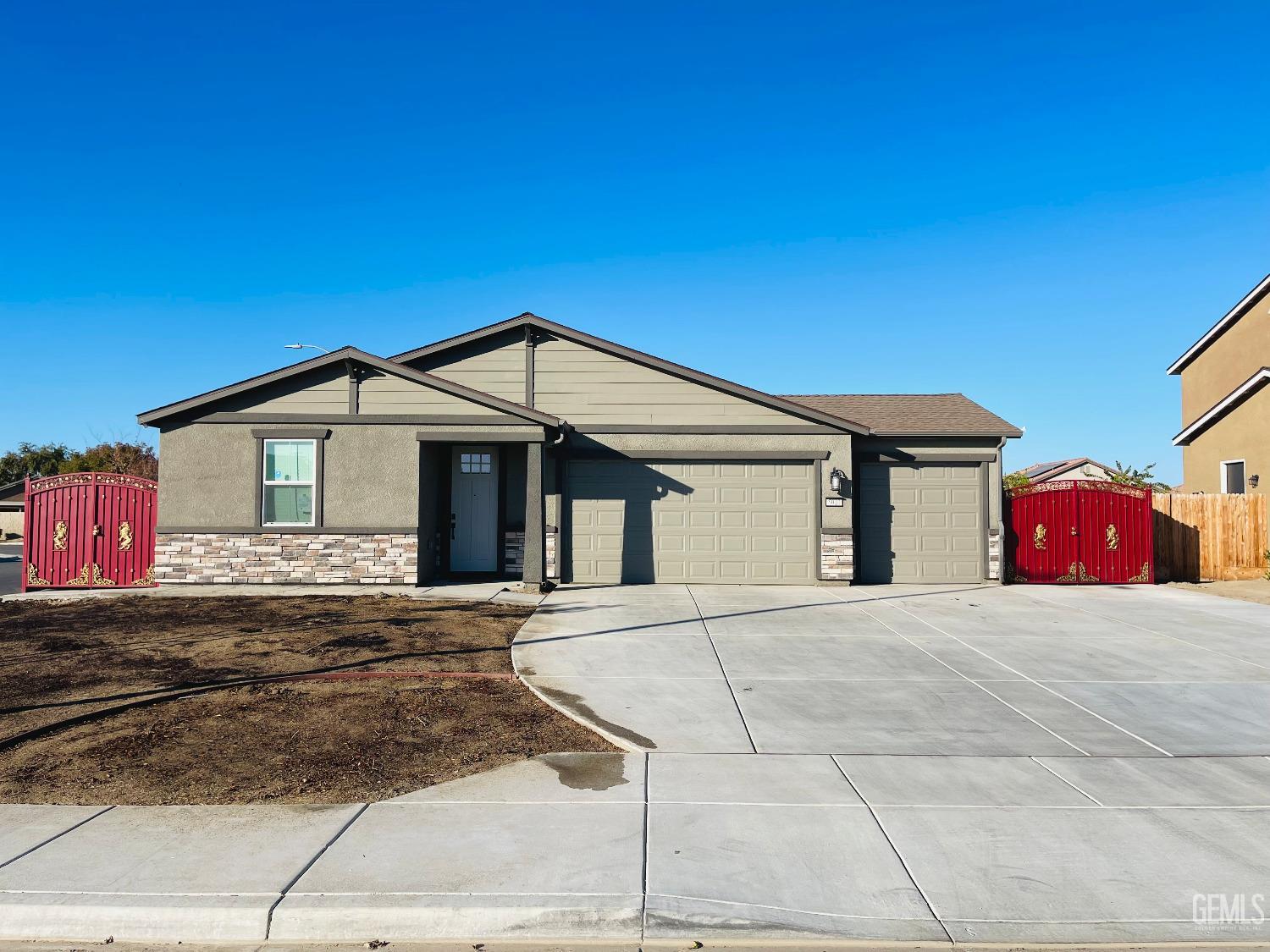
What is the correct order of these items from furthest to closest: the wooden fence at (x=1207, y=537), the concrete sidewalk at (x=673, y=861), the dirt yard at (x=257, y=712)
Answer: the wooden fence at (x=1207, y=537)
the dirt yard at (x=257, y=712)
the concrete sidewalk at (x=673, y=861)

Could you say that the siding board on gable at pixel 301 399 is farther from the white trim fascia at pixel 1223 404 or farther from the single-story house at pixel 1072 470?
the single-story house at pixel 1072 470

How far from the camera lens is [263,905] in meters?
3.60

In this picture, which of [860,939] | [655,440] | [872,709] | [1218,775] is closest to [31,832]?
[860,939]

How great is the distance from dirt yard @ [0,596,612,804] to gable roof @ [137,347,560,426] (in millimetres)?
4538

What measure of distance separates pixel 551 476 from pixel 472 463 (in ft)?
5.54

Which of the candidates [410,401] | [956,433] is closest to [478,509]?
[410,401]

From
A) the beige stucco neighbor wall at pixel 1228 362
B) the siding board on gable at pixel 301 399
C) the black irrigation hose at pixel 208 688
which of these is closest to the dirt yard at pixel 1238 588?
the beige stucco neighbor wall at pixel 1228 362

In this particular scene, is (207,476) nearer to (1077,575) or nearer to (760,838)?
(760,838)

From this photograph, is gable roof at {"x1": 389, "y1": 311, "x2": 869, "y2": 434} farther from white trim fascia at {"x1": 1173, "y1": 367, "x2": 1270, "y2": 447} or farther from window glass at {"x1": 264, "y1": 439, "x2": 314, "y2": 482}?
white trim fascia at {"x1": 1173, "y1": 367, "x2": 1270, "y2": 447}

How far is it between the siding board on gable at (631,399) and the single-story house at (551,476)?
0.04 m

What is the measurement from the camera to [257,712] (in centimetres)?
648

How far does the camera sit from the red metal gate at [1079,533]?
16.1m

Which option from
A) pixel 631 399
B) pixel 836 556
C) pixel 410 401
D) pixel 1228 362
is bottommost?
pixel 836 556

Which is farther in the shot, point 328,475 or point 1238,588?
point 1238,588
